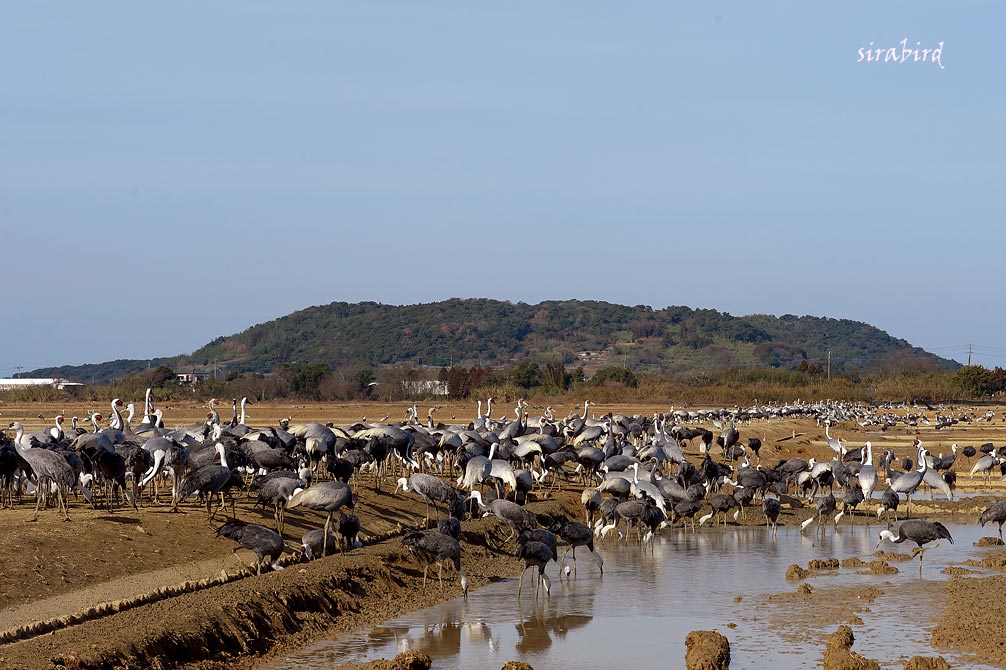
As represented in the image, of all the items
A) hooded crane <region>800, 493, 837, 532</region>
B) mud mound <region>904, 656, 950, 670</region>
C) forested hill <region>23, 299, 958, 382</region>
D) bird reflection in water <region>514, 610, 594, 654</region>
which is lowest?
bird reflection in water <region>514, 610, 594, 654</region>

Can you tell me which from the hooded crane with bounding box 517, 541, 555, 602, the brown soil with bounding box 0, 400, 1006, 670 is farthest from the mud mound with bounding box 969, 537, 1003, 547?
the hooded crane with bounding box 517, 541, 555, 602

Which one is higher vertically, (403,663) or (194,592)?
(194,592)

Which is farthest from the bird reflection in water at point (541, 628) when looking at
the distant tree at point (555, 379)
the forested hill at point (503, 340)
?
the forested hill at point (503, 340)

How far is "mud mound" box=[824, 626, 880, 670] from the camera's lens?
11258 millimetres

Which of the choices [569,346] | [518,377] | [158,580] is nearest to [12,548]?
→ [158,580]

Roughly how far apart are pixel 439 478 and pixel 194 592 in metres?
11.7

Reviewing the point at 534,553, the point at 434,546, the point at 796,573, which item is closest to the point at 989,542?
the point at 796,573

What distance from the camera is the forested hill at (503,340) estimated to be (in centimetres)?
16162

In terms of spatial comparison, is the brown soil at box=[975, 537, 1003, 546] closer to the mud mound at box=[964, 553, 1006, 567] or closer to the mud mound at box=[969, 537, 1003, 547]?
the mud mound at box=[969, 537, 1003, 547]

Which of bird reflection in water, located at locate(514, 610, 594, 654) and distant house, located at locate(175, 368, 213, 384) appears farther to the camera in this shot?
distant house, located at locate(175, 368, 213, 384)

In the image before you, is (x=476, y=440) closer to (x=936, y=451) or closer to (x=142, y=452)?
(x=142, y=452)

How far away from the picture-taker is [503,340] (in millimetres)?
170875

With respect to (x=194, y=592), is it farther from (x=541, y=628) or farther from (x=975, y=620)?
(x=975, y=620)

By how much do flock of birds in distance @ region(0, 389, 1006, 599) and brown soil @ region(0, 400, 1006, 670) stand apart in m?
0.40
